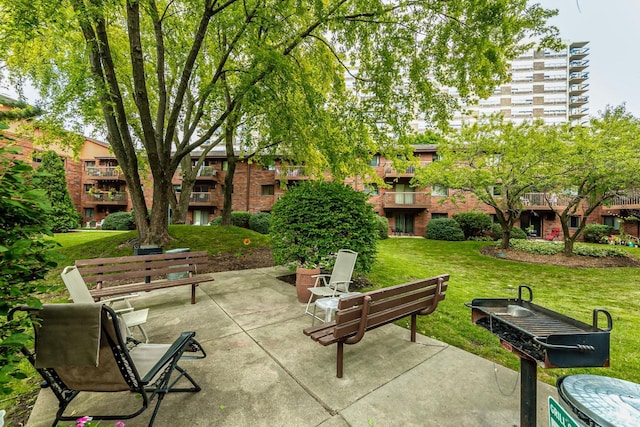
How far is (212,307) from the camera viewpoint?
492 centimetres

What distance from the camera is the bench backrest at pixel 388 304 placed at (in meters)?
2.70

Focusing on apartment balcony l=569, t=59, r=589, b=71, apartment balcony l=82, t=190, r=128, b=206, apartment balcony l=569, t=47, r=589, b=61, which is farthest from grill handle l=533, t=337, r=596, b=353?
apartment balcony l=569, t=47, r=589, b=61

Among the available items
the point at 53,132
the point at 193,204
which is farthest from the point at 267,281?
the point at 193,204

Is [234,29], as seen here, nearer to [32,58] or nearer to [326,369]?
[32,58]

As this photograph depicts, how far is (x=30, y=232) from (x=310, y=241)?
490cm

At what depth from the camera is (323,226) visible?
626cm

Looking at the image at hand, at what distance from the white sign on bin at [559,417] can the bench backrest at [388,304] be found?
1.57 meters

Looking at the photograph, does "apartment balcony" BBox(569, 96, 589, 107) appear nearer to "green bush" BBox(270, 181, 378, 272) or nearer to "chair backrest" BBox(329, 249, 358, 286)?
"green bush" BBox(270, 181, 378, 272)

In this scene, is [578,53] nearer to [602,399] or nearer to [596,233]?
[596,233]

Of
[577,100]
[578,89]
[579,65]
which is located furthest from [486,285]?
[579,65]

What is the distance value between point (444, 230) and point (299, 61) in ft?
52.5

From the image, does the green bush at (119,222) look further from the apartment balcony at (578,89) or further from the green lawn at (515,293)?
the apartment balcony at (578,89)

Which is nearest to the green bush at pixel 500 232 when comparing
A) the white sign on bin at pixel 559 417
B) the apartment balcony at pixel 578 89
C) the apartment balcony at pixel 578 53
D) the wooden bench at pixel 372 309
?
the wooden bench at pixel 372 309

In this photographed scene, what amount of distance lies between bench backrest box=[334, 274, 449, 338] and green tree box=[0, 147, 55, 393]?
2243 mm
